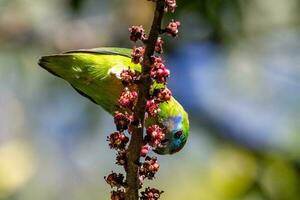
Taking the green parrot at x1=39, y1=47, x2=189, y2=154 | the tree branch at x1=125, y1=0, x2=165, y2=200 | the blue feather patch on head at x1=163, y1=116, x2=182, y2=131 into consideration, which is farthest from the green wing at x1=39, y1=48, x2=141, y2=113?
the tree branch at x1=125, y1=0, x2=165, y2=200

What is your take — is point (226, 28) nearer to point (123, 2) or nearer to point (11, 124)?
point (123, 2)

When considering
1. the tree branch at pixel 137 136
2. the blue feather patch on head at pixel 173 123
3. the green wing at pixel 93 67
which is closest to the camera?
the tree branch at pixel 137 136

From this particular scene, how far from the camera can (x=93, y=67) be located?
468cm

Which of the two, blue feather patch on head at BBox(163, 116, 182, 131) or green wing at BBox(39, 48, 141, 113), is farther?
blue feather patch on head at BBox(163, 116, 182, 131)

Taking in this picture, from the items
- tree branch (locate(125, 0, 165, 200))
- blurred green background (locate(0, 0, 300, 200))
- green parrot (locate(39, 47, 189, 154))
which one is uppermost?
blurred green background (locate(0, 0, 300, 200))

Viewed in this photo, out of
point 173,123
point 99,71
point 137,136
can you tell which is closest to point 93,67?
point 99,71

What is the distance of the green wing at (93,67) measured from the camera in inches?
182

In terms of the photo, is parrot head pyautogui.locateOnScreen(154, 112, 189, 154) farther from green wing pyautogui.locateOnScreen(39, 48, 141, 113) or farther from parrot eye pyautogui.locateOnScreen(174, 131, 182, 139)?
green wing pyautogui.locateOnScreen(39, 48, 141, 113)

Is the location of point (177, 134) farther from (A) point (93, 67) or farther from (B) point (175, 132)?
(A) point (93, 67)

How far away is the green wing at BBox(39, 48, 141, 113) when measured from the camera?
4633 mm

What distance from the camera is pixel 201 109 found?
912cm

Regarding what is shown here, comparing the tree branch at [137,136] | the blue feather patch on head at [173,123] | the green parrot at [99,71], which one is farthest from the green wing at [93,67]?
the tree branch at [137,136]

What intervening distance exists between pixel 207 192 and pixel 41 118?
230 centimetres

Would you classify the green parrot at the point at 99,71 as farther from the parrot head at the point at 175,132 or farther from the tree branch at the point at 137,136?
the tree branch at the point at 137,136
